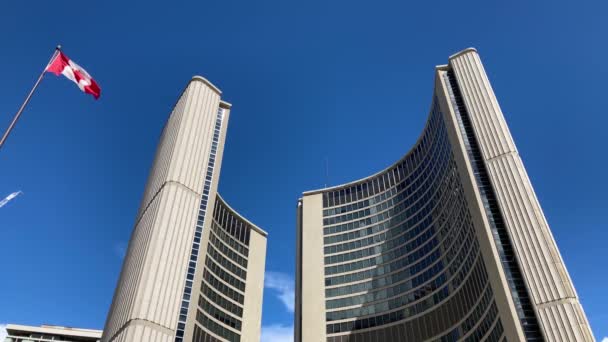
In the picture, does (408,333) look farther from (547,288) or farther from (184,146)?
(184,146)

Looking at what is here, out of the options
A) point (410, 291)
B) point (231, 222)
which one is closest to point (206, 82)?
point (231, 222)

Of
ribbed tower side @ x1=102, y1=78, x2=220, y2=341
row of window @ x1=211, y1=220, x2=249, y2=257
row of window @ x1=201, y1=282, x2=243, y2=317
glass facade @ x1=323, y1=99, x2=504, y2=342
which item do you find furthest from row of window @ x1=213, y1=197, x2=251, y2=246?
glass facade @ x1=323, y1=99, x2=504, y2=342

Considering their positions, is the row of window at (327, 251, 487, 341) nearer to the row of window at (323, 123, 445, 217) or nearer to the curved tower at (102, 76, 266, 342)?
the curved tower at (102, 76, 266, 342)

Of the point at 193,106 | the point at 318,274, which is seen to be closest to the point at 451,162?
the point at 318,274

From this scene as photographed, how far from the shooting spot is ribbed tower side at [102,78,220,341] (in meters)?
61.4

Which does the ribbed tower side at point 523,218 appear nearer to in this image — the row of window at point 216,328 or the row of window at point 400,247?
the row of window at point 400,247

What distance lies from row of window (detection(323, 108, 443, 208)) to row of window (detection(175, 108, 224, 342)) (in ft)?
132

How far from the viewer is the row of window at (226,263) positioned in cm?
9375

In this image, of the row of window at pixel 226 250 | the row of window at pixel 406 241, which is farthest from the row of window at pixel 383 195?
the row of window at pixel 226 250

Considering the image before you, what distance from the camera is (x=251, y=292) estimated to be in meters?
102

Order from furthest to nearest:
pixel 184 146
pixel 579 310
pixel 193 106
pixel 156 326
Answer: pixel 193 106 → pixel 184 146 → pixel 156 326 → pixel 579 310

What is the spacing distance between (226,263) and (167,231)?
3116 cm

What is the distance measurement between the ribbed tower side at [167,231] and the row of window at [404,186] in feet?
141

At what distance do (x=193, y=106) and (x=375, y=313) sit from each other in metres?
56.9
